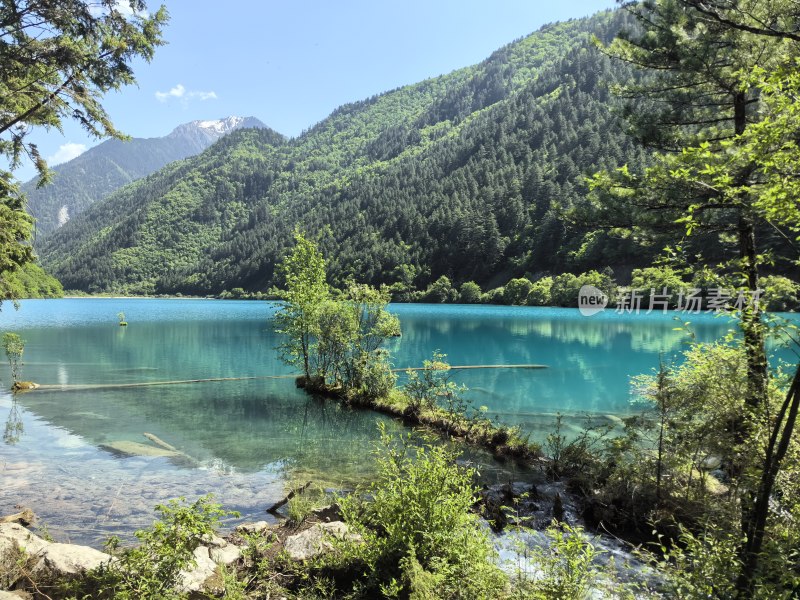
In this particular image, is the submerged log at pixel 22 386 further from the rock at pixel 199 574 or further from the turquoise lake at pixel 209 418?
the rock at pixel 199 574

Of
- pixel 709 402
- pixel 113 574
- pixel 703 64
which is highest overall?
pixel 703 64

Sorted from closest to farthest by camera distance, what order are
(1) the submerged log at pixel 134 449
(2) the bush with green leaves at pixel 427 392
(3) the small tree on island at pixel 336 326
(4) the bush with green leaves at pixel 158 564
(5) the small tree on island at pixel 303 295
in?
(4) the bush with green leaves at pixel 158 564, (1) the submerged log at pixel 134 449, (2) the bush with green leaves at pixel 427 392, (3) the small tree on island at pixel 336 326, (5) the small tree on island at pixel 303 295

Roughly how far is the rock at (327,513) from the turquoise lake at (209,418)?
1621 millimetres

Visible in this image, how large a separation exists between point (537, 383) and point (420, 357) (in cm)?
1195

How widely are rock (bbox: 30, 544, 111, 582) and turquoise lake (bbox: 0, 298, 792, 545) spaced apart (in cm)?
284

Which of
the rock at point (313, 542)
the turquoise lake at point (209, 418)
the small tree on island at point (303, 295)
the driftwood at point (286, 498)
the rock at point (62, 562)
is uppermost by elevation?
the small tree on island at point (303, 295)

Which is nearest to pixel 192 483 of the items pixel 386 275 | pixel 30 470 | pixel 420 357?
pixel 30 470

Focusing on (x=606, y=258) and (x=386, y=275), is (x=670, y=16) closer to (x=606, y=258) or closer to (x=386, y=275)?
(x=606, y=258)

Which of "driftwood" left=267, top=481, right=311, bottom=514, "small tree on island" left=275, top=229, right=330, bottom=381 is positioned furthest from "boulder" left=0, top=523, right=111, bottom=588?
"small tree on island" left=275, top=229, right=330, bottom=381

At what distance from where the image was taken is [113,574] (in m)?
4.81

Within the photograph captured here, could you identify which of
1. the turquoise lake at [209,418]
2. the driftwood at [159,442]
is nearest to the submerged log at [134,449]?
the driftwood at [159,442]

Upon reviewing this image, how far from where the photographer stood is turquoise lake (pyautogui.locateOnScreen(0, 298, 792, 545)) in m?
11.5

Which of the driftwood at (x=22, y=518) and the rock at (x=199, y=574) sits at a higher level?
the rock at (x=199, y=574)

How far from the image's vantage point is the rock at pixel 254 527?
8562 mm
